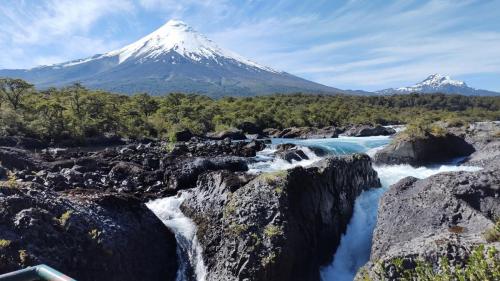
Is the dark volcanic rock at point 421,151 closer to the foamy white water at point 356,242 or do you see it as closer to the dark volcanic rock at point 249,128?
the foamy white water at point 356,242

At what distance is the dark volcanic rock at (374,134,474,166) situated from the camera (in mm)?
22109

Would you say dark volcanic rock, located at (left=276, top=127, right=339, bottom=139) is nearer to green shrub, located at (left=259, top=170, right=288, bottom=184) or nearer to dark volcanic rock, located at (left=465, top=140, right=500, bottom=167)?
dark volcanic rock, located at (left=465, top=140, right=500, bottom=167)

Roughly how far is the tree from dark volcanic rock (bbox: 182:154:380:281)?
4262 centimetres

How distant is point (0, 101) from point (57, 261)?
47124 millimetres

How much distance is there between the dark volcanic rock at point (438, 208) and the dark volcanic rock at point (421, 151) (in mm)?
10866

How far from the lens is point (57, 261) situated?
7867 millimetres

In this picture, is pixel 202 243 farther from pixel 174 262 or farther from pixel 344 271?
pixel 344 271

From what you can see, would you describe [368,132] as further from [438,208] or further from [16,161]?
[438,208]

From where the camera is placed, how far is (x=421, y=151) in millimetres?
22453

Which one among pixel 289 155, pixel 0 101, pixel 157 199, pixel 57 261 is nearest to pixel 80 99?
pixel 0 101

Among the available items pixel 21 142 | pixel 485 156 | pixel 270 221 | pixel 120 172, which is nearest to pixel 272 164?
pixel 120 172

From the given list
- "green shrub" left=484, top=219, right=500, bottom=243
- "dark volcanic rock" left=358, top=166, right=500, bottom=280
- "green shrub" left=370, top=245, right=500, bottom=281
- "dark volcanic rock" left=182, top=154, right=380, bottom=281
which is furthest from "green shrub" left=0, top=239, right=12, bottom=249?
"green shrub" left=484, top=219, right=500, bottom=243

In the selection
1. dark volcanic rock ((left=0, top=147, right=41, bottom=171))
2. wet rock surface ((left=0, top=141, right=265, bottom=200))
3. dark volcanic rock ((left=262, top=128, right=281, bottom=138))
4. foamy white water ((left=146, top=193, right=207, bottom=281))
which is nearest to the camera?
foamy white water ((left=146, top=193, right=207, bottom=281))

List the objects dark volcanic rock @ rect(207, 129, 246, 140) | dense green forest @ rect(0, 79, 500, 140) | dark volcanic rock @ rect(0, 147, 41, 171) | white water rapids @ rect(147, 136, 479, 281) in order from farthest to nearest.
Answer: dark volcanic rock @ rect(207, 129, 246, 140)
dense green forest @ rect(0, 79, 500, 140)
dark volcanic rock @ rect(0, 147, 41, 171)
white water rapids @ rect(147, 136, 479, 281)
